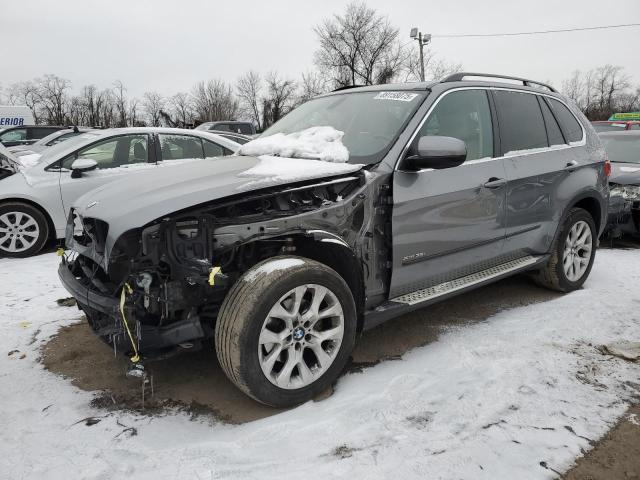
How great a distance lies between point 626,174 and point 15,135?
16.2 m

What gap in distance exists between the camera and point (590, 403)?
8.94ft

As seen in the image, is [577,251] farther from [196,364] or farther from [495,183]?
[196,364]

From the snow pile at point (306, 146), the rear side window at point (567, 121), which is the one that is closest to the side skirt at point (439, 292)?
the snow pile at point (306, 146)

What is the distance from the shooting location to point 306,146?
333 centimetres

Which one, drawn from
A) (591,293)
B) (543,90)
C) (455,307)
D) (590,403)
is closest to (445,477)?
(590,403)

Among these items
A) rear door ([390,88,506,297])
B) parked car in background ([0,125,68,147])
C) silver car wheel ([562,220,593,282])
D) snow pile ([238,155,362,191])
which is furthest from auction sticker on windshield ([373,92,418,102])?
parked car in background ([0,125,68,147])

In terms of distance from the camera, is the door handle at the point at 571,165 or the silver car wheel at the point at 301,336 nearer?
the silver car wheel at the point at 301,336

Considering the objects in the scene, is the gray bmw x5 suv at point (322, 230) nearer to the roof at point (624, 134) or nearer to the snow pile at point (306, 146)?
the snow pile at point (306, 146)

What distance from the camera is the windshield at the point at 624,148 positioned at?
752 cm

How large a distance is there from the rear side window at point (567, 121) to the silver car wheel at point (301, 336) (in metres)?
2.96

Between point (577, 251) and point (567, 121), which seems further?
point (577, 251)

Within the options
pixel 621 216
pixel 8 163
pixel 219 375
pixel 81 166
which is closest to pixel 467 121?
pixel 219 375

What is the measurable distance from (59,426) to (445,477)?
1.93m

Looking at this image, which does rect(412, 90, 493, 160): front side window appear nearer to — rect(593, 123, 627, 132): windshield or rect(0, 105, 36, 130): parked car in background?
rect(593, 123, 627, 132): windshield
